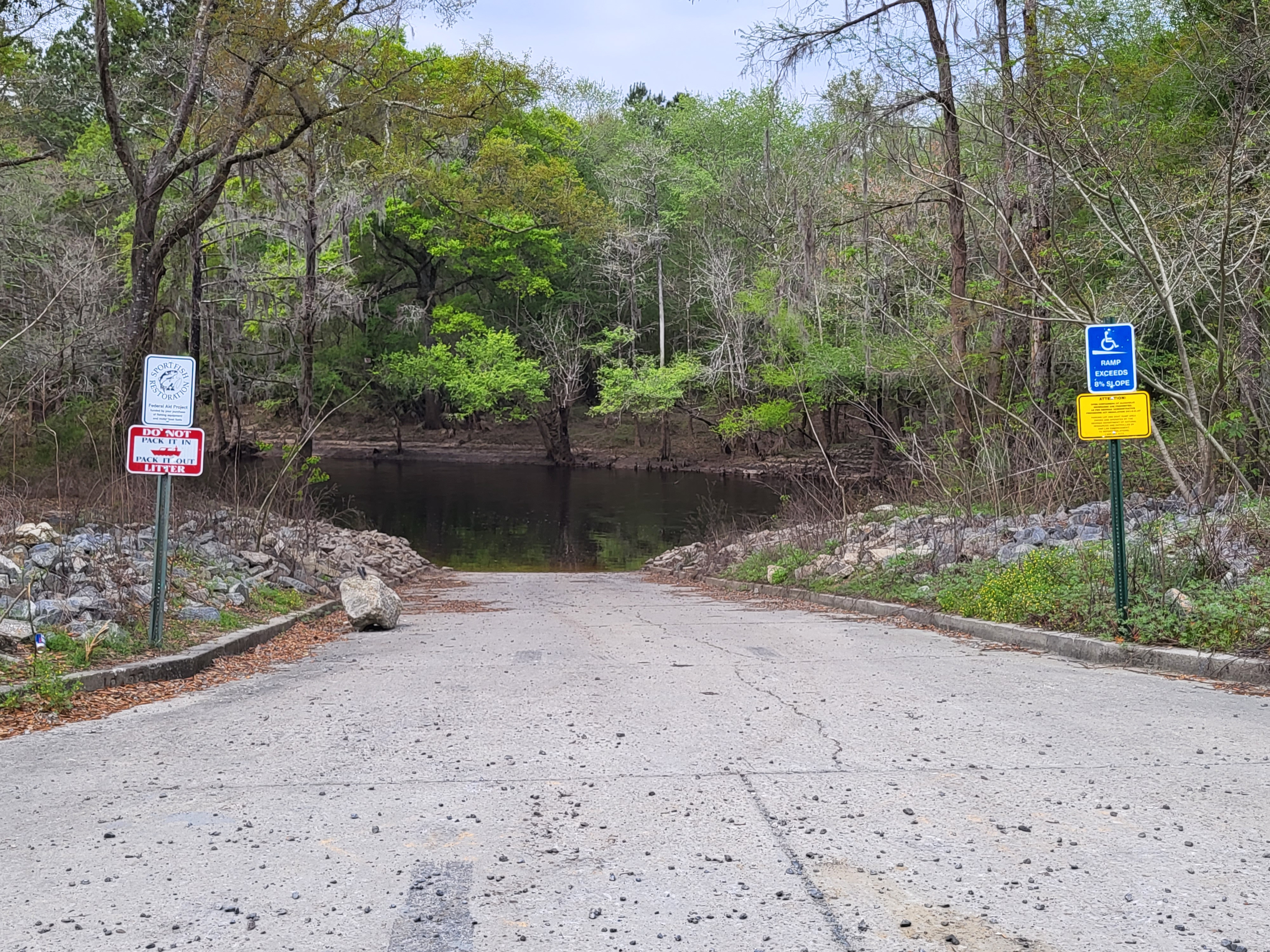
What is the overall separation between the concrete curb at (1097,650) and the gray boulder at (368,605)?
19.6ft

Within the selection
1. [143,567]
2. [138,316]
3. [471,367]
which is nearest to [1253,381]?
[143,567]

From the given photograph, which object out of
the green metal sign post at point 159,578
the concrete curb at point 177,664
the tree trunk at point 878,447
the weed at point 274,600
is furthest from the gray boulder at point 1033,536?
the tree trunk at point 878,447

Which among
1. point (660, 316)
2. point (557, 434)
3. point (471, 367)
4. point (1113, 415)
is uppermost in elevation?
point (660, 316)

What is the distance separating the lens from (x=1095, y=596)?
9.69 m

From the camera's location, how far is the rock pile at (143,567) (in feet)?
28.7

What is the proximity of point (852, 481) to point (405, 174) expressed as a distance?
51.4 ft

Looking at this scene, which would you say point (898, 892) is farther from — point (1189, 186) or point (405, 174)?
point (405, 174)

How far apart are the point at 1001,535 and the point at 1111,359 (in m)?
4.70

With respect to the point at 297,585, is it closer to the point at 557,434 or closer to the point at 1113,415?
the point at 1113,415

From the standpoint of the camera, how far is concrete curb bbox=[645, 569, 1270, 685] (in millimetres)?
7734

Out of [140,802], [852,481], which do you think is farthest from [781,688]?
[852,481]

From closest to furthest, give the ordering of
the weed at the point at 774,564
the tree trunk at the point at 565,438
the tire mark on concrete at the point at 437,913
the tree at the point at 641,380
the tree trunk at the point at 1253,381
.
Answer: the tire mark on concrete at the point at 437,913 < the tree trunk at the point at 1253,381 < the weed at the point at 774,564 < the tree at the point at 641,380 < the tree trunk at the point at 565,438

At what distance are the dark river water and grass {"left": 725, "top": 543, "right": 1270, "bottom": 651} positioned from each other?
14613mm

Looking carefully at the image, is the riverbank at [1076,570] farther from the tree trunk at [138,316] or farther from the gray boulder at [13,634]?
the tree trunk at [138,316]
